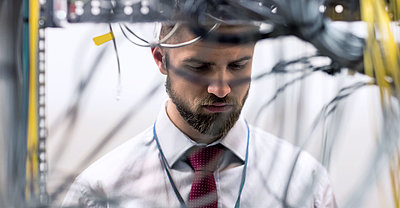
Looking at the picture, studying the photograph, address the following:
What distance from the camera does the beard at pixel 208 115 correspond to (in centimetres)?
37

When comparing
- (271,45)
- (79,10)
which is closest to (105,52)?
(79,10)

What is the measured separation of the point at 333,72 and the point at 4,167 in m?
0.28

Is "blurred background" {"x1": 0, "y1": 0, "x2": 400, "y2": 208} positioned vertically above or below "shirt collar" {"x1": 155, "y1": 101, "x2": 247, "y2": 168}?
above

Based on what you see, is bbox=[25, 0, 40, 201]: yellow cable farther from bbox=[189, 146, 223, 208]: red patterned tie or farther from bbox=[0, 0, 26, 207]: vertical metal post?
bbox=[189, 146, 223, 208]: red patterned tie

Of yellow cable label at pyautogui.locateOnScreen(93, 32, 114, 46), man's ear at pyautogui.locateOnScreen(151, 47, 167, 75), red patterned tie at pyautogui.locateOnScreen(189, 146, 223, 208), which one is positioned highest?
yellow cable label at pyautogui.locateOnScreen(93, 32, 114, 46)


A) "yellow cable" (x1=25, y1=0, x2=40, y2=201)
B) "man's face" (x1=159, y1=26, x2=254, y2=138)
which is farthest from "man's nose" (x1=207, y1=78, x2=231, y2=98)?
"yellow cable" (x1=25, y1=0, x2=40, y2=201)

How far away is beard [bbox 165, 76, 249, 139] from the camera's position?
37cm

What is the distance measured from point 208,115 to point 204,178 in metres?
0.08

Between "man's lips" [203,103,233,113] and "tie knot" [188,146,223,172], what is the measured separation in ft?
0.17

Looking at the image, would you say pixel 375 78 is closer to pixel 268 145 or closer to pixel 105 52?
pixel 268 145

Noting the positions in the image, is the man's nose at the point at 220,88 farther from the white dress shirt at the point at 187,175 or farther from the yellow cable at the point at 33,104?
the yellow cable at the point at 33,104

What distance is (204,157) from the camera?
0.41 metres

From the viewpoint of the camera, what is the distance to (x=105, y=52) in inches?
15.2

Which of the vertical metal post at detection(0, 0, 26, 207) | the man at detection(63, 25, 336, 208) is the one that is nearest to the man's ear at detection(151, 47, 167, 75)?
the man at detection(63, 25, 336, 208)
